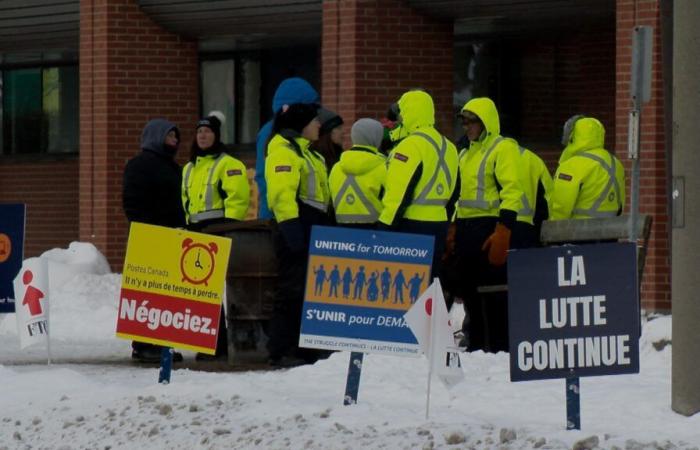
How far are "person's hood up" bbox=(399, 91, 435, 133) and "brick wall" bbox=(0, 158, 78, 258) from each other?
520 inches

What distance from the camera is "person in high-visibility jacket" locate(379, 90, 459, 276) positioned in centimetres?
1330

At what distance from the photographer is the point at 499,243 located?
13977mm

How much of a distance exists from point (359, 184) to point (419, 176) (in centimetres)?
79

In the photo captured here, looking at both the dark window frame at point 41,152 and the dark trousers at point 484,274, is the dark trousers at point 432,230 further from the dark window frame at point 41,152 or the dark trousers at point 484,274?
the dark window frame at point 41,152

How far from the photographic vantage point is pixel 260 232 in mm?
14492

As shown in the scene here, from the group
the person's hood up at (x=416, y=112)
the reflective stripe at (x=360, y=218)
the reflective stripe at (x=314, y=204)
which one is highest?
the person's hood up at (x=416, y=112)

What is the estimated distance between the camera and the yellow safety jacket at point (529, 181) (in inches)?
556

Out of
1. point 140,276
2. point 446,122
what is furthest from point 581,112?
point 140,276

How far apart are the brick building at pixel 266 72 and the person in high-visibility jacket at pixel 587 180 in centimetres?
312

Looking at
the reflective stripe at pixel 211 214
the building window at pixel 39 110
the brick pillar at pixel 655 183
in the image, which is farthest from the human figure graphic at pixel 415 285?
the building window at pixel 39 110

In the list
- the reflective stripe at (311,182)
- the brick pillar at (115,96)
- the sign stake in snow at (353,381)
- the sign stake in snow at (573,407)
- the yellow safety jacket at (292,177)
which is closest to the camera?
the sign stake in snow at (573,407)

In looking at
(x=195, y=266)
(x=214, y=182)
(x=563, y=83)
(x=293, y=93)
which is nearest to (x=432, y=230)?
(x=293, y=93)

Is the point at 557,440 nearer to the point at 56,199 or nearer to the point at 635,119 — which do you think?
the point at 635,119

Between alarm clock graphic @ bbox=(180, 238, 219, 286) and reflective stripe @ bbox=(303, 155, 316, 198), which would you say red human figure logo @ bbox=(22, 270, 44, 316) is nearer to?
reflective stripe @ bbox=(303, 155, 316, 198)
